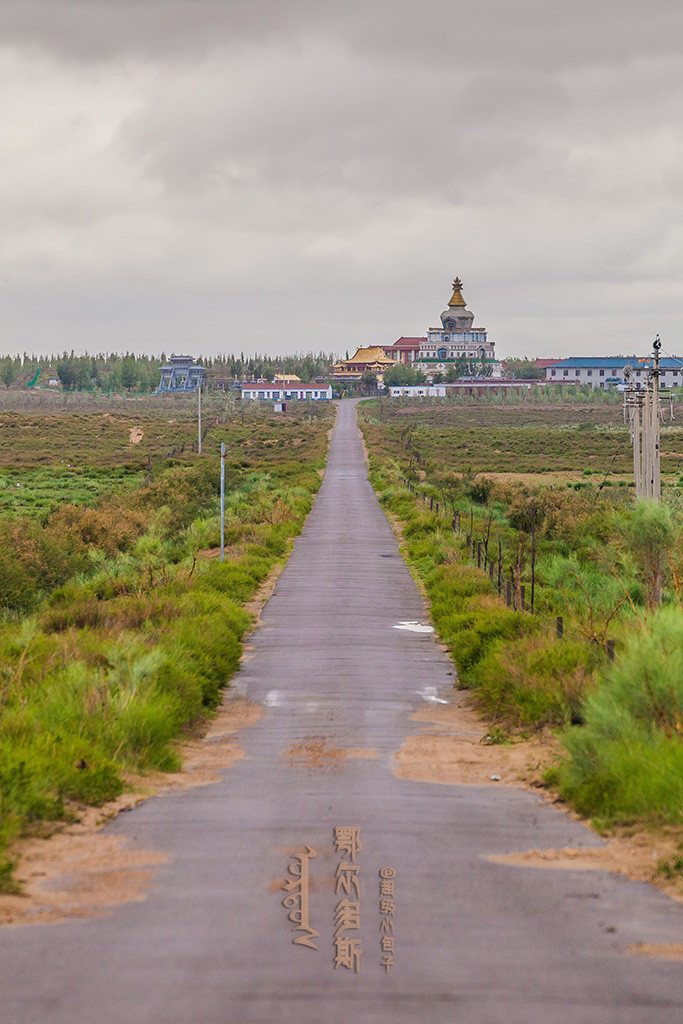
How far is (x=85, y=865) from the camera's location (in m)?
7.68

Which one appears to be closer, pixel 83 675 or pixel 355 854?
pixel 355 854

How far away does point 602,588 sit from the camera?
2058 cm

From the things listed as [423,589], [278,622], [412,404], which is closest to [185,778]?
[278,622]

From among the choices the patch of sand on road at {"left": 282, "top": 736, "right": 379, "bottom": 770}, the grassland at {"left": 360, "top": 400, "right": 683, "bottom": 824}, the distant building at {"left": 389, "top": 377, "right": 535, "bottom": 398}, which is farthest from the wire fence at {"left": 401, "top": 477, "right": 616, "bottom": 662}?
the distant building at {"left": 389, "top": 377, "right": 535, "bottom": 398}

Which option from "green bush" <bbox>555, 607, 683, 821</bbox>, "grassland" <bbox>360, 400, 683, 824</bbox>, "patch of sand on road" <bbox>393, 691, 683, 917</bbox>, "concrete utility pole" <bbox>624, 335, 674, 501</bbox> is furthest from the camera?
"concrete utility pole" <bbox>624, 335, 674, 501</bbox>

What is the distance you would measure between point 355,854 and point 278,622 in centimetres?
1303

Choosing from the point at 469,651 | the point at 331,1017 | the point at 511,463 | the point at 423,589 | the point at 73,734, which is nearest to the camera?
the point at 331,1017

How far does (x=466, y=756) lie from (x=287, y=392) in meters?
171

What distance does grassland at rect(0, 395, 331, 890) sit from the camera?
9.53 meters

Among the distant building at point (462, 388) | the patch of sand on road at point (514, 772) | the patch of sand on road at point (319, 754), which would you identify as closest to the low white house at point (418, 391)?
the distant building at point (462, 388)

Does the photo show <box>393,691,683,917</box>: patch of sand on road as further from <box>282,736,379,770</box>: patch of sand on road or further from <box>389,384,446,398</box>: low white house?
<box>389,384,446,398</box>: low white house

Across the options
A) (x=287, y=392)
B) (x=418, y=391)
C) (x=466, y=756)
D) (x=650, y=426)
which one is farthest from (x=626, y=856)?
(x=418, y=391)

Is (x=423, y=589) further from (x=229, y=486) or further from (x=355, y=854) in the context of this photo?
(x=229, y=486)

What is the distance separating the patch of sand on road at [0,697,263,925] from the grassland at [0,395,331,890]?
0.17 metres
